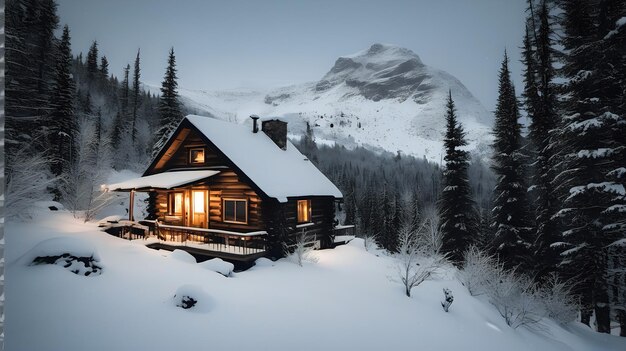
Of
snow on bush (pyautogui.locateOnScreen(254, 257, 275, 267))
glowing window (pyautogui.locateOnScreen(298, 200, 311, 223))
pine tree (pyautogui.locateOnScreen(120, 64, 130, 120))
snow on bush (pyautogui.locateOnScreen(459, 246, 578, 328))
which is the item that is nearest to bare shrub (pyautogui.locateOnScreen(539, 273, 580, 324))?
snow on bush (pyautogui.locateOnScreen(459, 246, 578, 328))

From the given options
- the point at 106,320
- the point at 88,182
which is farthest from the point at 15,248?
the point at 88,182

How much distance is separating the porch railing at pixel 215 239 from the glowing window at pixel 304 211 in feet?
12.2

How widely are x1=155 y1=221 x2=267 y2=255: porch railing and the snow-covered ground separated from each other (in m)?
1.55

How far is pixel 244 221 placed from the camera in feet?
52.5

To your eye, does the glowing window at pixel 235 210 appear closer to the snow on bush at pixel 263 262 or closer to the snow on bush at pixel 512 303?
the snow on bush at pixel 263 262

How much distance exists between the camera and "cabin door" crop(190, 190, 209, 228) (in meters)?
17.3

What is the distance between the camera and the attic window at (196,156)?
17.8m

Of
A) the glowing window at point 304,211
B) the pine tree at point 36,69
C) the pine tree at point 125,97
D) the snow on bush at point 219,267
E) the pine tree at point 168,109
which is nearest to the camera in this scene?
the snow on bush at point 219,267

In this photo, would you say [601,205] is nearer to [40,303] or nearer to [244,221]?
[244,221]

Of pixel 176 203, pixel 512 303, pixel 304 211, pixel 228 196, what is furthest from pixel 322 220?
pixel 512 303

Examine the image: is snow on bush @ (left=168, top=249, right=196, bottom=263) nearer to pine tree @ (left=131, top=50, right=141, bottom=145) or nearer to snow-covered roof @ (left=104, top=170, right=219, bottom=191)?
snow-covered roof @ (left=104, top=170, right=219, bottom=191)

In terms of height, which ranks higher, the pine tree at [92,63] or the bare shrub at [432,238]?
the pine tree at [92,63]

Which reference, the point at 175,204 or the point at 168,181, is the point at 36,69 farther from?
the point at 168,181

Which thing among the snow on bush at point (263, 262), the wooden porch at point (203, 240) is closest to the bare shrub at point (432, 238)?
the snow on bush at point (263, 262)
